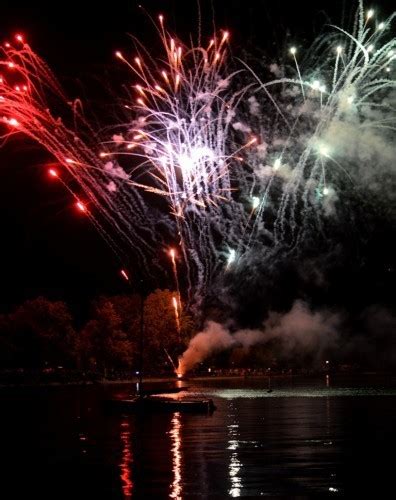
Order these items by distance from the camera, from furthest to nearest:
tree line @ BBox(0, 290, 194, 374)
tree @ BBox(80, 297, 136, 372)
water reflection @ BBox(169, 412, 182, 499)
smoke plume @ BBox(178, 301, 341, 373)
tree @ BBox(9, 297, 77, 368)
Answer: smoke plume @ BBox(178, 301, 341, 373)
tree @ BBox(80, 297, 136, 372)
tree line @ BBox(0, 290, 194, 374)
tree @ BBox(9, 297, 77, 368)
water reflection @ BBox(169, 412, 182, 499)

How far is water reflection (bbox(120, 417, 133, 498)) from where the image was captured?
1669 centimetres

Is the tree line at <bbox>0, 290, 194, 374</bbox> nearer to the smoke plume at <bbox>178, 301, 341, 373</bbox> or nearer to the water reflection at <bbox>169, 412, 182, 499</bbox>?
the smoke plume at <bbox>178, 301, 341, 373</bbox>

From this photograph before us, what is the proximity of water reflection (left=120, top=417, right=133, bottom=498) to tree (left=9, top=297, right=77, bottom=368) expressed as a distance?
51.3m

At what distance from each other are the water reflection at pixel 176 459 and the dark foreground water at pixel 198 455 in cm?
2

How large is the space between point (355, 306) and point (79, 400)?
5607 centimetres

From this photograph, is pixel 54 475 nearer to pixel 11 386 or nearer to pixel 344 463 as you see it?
pixel 344 463

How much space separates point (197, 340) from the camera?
9188 centimetres

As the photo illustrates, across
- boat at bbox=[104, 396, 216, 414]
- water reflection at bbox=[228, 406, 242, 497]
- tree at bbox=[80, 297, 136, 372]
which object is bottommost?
water reflection at bbox=[228, 406, 242, 497]

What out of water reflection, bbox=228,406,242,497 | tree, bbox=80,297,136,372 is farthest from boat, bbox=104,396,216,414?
tree, bbox=80,297,136,372

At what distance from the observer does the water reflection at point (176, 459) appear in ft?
53.6

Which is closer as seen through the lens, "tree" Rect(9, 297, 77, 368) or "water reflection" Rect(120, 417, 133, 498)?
"water reflection" Rect(120, 417, 133, 498)

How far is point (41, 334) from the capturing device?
80125 mm

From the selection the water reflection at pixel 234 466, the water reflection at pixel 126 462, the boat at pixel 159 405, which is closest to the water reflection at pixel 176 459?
the water reflection at pixel 126 462

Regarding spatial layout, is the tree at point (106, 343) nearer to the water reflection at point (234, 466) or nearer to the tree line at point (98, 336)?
the tree line at point (98, 336)
